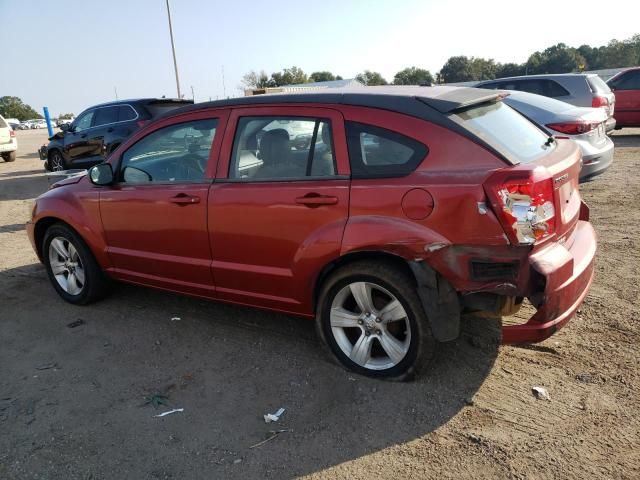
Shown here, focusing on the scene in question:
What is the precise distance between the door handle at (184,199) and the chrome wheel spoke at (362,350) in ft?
5.08

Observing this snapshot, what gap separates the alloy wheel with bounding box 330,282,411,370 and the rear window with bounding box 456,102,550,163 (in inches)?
42.3

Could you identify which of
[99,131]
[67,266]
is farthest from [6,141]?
[67,266]

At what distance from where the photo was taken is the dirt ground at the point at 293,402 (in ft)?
8.60

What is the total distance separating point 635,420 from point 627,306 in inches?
59.2

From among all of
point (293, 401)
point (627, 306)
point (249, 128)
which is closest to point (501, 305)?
point (293, 401)

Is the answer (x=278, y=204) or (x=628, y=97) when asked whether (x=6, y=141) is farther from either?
(x=628, y=97)

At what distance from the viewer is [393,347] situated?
3.24 meters

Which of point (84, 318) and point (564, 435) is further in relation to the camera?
point (84, 318)

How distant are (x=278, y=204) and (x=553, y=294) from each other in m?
1.73

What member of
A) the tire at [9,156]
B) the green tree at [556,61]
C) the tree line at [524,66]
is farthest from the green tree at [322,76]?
the tire at [9,156]

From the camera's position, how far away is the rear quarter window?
300 cm

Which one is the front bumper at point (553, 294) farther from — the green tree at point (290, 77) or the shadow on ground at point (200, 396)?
the green tree at point (290, 77)

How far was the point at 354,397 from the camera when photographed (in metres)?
3.14

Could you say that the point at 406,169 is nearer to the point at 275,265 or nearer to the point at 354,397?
the point at 275,265
